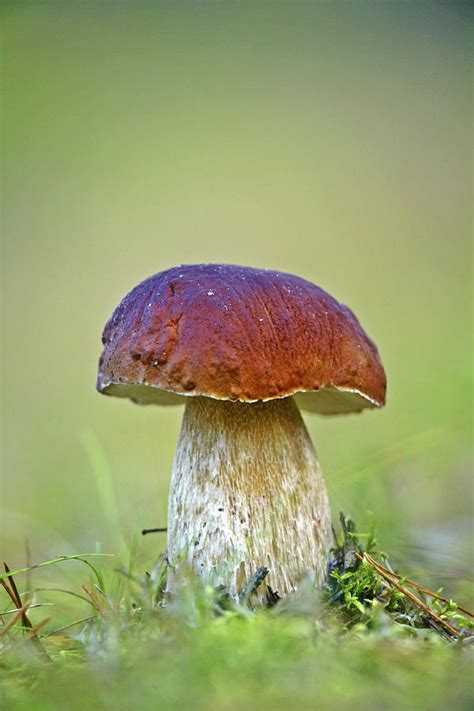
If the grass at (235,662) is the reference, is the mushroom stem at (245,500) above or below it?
above

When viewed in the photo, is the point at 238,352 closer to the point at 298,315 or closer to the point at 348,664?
the point at 298,315

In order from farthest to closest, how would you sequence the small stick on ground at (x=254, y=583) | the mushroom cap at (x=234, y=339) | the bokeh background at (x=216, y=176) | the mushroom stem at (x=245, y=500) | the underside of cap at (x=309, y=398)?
the bokeh background at (x=216, y=176)
the underside of cap at (x=309, y=398)
the mushroom stem at (x=245, y=500)
the small stick on ground at (x=254, y=583)
the mushroom cap at (x=234, y=339)

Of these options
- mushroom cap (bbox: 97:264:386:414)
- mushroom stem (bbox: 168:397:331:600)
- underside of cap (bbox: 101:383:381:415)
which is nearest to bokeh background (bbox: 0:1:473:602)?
underside of cap (bbox: 101:383:381:415)

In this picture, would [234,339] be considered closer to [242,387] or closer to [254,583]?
[242,387]

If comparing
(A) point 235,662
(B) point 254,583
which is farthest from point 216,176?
(A) point 235,662

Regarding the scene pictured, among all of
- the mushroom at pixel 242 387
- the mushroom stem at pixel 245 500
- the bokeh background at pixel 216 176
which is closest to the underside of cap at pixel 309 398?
the mushroom at pixel 242 387

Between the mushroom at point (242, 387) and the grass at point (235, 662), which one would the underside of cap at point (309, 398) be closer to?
the mushroom at point (242, 387)

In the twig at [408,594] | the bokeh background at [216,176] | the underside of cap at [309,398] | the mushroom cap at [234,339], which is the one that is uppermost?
the bokeh background at [216,176]

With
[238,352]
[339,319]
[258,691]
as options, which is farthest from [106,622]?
[339,319]
